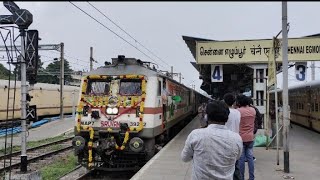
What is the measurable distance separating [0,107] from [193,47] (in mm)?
13680

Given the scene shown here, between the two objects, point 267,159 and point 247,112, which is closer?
point 247,112

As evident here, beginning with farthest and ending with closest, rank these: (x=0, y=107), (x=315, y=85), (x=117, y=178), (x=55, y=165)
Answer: (x=0, y=107) < (x=315, y=85) < (x=55, y=165) < (x=117, y=178)

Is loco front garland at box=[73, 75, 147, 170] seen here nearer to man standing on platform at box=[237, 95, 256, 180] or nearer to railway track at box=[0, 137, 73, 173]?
railway track at box=[0, 137, 73, 173]

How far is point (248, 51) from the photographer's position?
49.2 ft

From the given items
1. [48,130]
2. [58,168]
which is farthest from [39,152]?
[48,130]

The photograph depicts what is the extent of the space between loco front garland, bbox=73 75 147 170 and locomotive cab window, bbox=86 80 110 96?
49 mm

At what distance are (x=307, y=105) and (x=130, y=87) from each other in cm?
1280

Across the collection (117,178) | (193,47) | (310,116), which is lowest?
(117,178)

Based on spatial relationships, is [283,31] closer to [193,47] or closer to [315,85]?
[193,47]

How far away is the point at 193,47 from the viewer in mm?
16484

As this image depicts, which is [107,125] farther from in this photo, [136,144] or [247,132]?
[247,132]

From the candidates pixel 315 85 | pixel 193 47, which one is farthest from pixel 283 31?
pixel 315 85

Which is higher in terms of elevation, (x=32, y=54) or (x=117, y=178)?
(x=32, y=54)

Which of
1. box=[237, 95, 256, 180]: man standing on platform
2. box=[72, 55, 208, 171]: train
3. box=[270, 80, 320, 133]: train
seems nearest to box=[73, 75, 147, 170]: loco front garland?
box=[72, 55, 208, 171]: train
